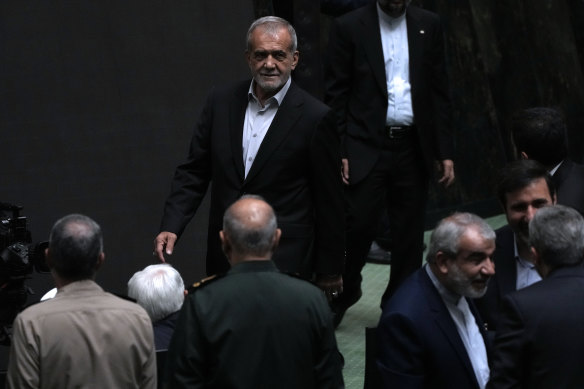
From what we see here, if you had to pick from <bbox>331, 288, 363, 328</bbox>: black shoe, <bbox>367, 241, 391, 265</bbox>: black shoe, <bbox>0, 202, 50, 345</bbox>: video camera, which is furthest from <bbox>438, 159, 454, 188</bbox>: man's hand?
<bbox>0, 202, 50, 345</bbox>: video camera

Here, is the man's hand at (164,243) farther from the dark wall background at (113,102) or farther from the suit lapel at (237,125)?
the dark wall background at (113,102)

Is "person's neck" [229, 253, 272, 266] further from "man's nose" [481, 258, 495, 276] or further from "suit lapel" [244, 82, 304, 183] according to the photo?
"suit lapel" [244, 82, 304, 183]

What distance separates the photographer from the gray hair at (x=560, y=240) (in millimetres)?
4734

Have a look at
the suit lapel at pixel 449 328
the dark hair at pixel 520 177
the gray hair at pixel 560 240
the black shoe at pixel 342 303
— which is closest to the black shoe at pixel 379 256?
the black shoe at pixel 342 303

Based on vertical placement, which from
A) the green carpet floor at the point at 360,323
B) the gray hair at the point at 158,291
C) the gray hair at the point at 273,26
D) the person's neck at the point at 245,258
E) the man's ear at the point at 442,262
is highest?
the gray hair at the point at 273,26

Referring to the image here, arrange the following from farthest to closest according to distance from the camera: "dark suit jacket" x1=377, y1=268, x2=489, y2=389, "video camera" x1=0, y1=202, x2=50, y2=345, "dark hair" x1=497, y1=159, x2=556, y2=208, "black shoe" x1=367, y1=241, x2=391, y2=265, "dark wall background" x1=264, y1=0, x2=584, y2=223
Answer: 1. "dark wall background" x1=264, y1=0, x2=584, y2=223
2. "black shoe" x1=367, y1=241, x2=391, y2=265
3. "video camera" x1=0, y1=202, x2=50, y2=345
4. "dark hair" x1=497, y1=159, x2=556, y2=208
5. "dark suit jacket" x1=377, y1=268, x2=489, y2=389

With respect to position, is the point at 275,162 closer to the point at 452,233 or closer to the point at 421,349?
the point at 452,233

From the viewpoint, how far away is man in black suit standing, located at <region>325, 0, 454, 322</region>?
26.1 feet

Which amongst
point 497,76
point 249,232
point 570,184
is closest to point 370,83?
point 570,184

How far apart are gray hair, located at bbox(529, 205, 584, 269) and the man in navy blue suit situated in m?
0.31

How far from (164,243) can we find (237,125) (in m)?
0.65

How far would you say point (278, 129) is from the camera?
6.50m

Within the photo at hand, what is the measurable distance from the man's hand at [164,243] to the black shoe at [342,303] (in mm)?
2064

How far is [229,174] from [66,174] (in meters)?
2.10
